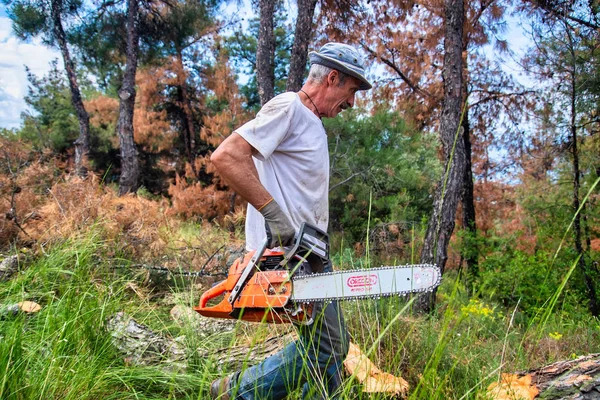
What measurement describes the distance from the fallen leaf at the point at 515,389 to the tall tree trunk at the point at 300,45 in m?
4.97

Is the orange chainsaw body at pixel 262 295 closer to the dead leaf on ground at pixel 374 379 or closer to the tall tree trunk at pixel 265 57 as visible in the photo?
the dead leaf on ground at pixel 374 379

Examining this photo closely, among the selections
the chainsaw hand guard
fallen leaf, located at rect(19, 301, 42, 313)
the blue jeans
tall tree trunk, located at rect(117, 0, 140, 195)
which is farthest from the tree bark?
tall tree trunk, located at rect(117, 0, 140, 195)

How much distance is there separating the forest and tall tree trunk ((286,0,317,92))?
0.10ft

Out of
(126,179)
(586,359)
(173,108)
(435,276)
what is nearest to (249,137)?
(435,276)

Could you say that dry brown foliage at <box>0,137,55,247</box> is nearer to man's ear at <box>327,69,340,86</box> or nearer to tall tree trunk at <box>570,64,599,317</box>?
man's ear at <box>327,69,340,86</box>

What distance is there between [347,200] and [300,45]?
5.23m

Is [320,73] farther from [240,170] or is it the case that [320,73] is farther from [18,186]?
[18,186]

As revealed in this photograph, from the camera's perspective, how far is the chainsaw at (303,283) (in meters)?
1.62

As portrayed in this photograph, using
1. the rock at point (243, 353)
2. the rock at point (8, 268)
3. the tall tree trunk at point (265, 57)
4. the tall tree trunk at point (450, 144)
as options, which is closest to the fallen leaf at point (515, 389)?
the rock at point (243, 353)

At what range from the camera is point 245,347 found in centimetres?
251

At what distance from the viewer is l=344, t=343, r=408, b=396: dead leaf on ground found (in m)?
1.41

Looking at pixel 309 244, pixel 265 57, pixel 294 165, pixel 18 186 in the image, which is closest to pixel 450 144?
pixel 265 57

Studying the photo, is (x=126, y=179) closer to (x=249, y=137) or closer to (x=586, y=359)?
(x=249, y=137)

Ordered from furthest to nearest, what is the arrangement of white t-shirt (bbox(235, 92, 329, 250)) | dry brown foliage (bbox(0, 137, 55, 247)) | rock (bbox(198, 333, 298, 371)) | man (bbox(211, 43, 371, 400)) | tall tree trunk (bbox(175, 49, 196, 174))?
tall tree trunk (bbox(175, 49, 196, 174)) < dry brown foliage (bbox(0, 137, 55, 247)) < rock (bbox(198, 333, 298, 371)) < white t-shirt (bbox(235, 92, 329, 250)) < man (bbox(211, 43, 371, 400))
